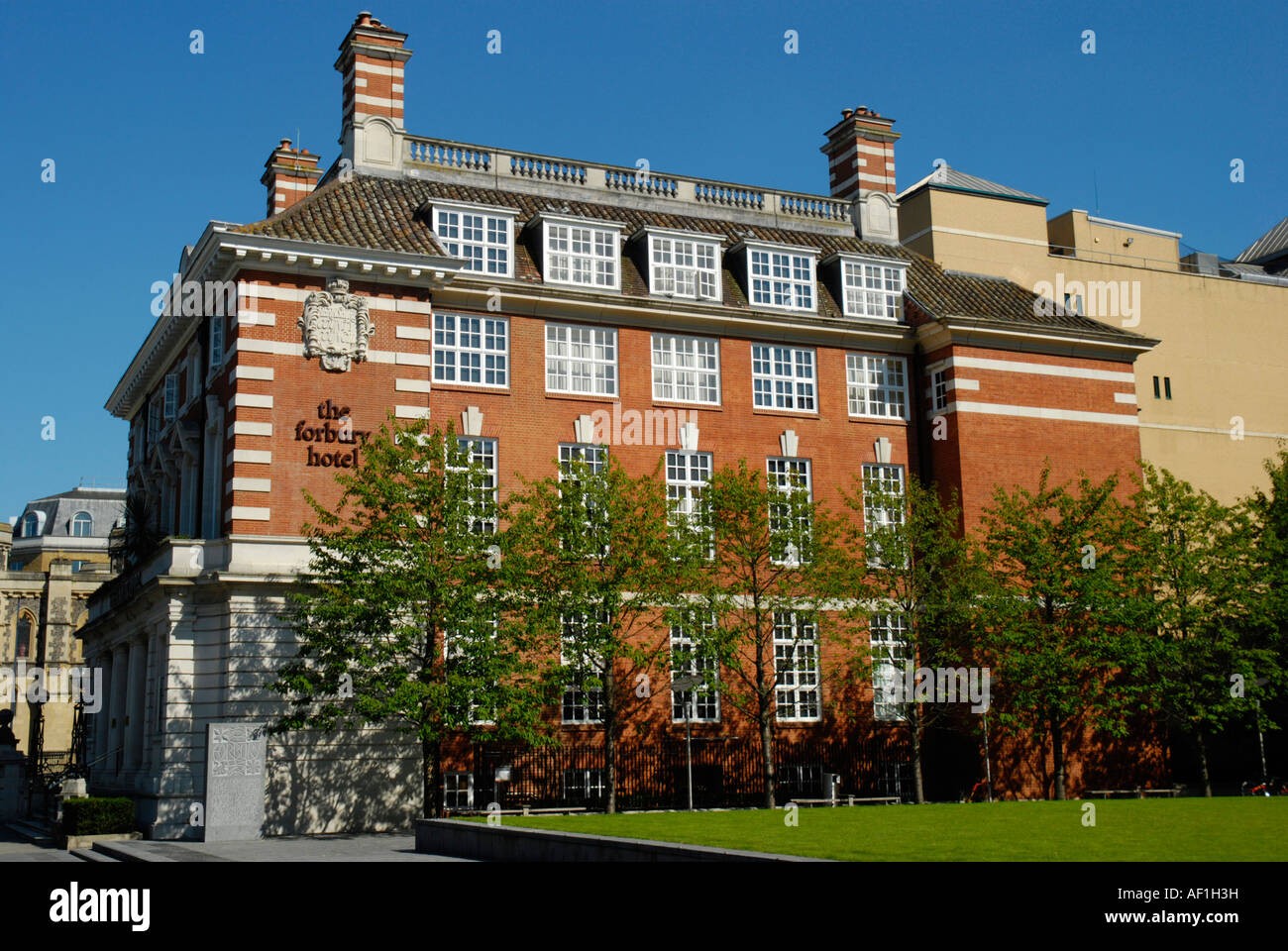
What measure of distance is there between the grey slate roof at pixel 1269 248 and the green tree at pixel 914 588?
37684 millimetres

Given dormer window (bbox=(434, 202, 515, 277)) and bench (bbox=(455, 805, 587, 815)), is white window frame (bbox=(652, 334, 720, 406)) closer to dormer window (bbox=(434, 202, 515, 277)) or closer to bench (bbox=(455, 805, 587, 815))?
dormer window (bbox=(434, 202, 515, 277))

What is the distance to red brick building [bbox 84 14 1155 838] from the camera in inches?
1241

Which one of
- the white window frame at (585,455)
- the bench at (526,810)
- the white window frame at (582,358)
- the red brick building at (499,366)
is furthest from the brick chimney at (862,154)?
the bench at (526,810)

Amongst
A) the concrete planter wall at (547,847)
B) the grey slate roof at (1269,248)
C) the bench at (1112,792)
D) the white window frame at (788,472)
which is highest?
the grey slate roof at (1269,248)

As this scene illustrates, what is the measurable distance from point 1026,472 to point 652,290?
12553 millimetres

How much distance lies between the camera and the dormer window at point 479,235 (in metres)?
36.1

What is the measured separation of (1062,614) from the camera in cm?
3656

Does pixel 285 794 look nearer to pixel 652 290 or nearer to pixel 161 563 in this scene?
pixel 161 563

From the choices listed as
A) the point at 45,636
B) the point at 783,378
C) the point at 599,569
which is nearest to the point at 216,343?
the point at 599,569

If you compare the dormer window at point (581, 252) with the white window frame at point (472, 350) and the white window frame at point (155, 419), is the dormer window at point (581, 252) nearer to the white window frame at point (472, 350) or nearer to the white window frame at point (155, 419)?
the white window frame at point (472, 350)

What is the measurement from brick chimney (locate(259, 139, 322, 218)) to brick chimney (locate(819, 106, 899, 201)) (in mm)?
18113

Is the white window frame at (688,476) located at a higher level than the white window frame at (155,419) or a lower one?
lower

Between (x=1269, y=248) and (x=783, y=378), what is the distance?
3971cm
